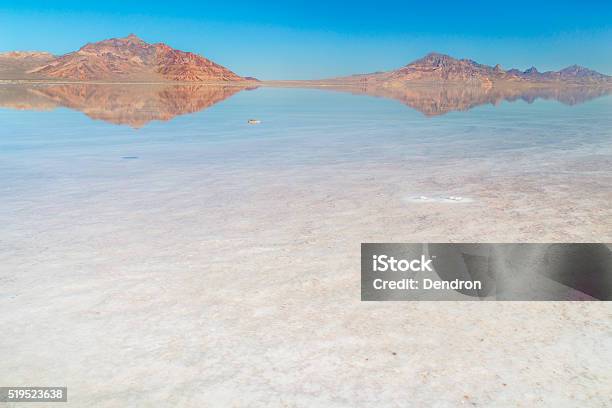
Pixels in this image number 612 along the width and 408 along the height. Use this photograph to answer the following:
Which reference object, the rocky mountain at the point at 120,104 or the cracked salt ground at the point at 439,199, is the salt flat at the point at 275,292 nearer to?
the cracked salt ground at the point at 439,199

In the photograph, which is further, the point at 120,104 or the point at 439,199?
the point at 120,104

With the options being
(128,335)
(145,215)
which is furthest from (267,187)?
(128,335)

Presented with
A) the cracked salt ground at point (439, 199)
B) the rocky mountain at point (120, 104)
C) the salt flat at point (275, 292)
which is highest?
the rocky mountain at point (120, 104)

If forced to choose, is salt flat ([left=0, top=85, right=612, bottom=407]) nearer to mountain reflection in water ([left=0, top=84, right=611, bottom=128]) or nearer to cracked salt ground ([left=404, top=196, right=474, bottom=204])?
cracked salt ground ([left=404, top=196, right=474, bottom=204])

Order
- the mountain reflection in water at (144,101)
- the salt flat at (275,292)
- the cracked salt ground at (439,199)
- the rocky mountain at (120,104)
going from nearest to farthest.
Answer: the salt flat at (275,292)
the cracked salt ground at (439,199)
the rocky mountain at (120,104)
the mountain reflection in water at (144,101)

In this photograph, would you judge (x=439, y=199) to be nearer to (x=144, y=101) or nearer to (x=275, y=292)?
(x=275, y=292)

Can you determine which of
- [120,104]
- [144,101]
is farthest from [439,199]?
[144,101]

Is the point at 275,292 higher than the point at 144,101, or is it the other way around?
the point at 144,101

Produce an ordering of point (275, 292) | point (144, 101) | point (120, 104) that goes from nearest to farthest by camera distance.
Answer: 1. point (275, 292)
2. point (120, 104)
3. point (144, 101)

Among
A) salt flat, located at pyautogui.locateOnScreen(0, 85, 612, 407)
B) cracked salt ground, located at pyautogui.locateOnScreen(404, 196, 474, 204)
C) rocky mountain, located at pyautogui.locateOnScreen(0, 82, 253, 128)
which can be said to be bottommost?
salt flat, located at pyautogui.locateOnScreen(0, 85, 612, 407)

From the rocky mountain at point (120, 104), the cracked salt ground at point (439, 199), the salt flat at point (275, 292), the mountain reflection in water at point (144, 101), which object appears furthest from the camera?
the mountain reflection in water at point (144, 101)

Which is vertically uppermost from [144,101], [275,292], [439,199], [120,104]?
[144,101]

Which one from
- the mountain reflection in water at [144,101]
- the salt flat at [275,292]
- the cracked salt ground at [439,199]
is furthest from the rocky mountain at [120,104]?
the cracked salt ground at [439,199]

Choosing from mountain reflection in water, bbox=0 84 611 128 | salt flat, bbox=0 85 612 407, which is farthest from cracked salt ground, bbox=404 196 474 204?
mountain reflection in water, bbox=0 84 611 128
